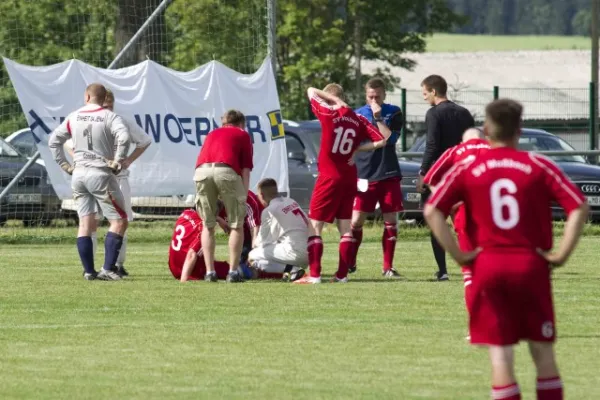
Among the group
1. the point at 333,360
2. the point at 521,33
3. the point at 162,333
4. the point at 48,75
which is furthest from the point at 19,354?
the point at 521,33

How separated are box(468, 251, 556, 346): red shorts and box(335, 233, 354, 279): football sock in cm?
767

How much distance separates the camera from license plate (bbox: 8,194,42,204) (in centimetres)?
2155

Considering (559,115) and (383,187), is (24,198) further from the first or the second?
(559,115)

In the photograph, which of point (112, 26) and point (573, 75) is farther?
point (573, 75)

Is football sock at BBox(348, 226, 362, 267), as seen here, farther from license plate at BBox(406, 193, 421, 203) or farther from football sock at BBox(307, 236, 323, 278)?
license plate at BBox(406, 193, 421, 203)

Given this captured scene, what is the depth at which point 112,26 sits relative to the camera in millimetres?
27062

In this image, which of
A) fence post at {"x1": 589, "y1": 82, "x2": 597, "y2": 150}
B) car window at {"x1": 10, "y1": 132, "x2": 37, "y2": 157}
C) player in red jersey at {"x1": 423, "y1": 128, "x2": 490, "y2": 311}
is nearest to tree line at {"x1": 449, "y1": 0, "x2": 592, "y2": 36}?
fence post at {"x1": 589, "y1": 82, "x2": 597, "y2": 150}

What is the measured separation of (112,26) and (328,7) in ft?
67.6

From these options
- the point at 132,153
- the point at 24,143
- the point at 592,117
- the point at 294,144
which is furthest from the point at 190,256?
the point at 592,117

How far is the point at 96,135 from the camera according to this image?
14.7 meters

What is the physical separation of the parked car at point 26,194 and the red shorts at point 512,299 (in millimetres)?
14991

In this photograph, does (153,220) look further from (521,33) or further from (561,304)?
(521,33)

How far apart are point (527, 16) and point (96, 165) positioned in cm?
15686

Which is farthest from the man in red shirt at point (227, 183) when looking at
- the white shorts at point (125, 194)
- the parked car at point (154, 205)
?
the parked car at point (154, 205)
